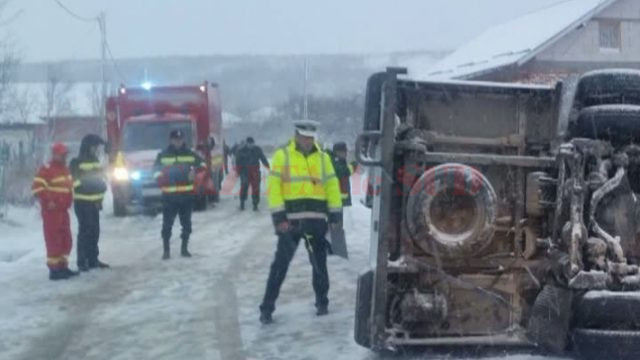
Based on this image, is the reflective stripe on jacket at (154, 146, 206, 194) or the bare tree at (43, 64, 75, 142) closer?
the reflective stripe on jacket at (154, 146, 206, 194)

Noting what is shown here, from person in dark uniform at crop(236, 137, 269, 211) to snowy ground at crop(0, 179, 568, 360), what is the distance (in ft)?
19.9

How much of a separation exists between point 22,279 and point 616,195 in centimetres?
804

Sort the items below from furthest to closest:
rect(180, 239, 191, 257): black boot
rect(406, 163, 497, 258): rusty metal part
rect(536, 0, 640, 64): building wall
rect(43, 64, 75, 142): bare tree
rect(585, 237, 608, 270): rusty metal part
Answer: rect(43, 64, 75, 142): bare tree < rect(536, 0, 640, 64): building wall < rect(180, 239, 191, 257): black boot < rect(406, 163, 497, 258): rusty metal part < rect(585, 237, 608, 270): rusty metal part

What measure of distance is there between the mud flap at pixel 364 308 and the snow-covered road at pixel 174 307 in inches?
22.5

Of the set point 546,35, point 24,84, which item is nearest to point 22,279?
point 546,35

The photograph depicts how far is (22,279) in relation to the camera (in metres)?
11.6

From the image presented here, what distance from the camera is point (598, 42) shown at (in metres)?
40.6

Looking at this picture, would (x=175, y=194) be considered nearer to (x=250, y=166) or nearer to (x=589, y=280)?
(x=250, y=166)

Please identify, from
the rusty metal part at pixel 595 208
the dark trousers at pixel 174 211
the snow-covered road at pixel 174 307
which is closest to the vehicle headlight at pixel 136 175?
the snow-covered road at pixel 174 307

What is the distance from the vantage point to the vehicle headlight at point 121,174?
817 inches

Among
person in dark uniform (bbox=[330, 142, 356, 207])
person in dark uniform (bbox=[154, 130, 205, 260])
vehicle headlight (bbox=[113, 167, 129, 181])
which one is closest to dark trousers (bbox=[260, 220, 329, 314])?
person in dark uniform (bbox=[154, 130, 205, 260])

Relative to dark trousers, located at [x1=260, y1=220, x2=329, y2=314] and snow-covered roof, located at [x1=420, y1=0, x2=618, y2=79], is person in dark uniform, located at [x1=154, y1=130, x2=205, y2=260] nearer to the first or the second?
dark trousers, located at [x1=260, y1=220, x2=329, y2=314]

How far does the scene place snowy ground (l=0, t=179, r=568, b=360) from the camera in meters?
7.72

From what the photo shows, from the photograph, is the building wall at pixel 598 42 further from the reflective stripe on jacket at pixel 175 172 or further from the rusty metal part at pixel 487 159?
the rusty metal part at pixel 487 159
